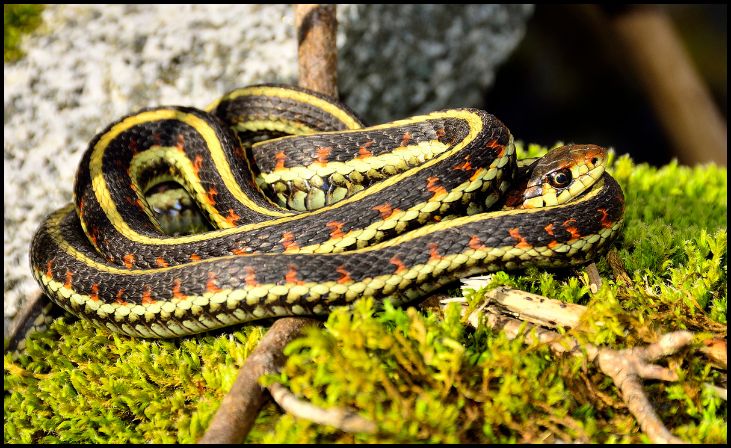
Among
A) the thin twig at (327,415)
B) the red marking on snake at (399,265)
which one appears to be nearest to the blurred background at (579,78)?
the red marking on snake at (399,265)

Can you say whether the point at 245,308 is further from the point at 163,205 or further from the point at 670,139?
the point at 670,139

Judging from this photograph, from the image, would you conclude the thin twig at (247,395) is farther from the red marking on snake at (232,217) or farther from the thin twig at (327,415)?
the red marking on snake at (232,217)

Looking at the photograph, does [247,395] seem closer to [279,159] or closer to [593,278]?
[593,278]

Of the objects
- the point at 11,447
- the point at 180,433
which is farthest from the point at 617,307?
the point at 11,447

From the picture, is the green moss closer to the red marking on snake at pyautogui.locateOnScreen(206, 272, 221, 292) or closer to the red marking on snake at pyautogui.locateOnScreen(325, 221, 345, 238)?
the red marking on snake at pyautogui.locateOnScreen(206, 272, 221, 292)

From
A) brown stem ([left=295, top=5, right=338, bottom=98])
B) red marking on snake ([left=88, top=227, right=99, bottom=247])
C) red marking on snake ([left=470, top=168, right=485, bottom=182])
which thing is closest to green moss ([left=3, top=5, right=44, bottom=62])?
brown stem ([left=295, top=5, right=338, bottom=98])

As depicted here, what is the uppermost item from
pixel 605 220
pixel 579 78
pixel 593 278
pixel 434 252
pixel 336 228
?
pixel 336 228

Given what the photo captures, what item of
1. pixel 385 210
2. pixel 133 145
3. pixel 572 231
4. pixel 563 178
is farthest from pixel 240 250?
pixel 563 178
